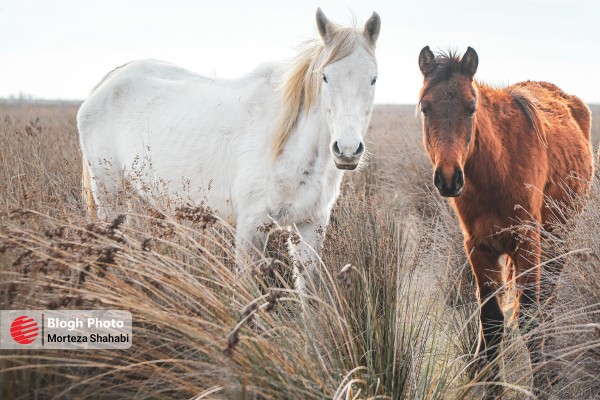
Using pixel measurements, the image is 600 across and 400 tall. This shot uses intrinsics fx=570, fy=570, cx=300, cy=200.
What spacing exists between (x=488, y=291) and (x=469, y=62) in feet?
4.63

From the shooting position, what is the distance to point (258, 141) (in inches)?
152

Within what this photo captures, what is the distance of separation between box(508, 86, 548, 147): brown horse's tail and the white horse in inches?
42.9

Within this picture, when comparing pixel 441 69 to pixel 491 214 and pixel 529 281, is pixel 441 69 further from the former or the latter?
pixel 529 281

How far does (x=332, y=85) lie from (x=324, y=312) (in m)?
1.49

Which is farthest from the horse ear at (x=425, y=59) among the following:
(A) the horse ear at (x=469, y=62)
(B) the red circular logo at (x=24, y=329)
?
(B) the red circular logo at (x=24, y=329)

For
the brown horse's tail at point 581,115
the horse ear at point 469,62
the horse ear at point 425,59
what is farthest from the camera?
the brown horse's tail at point 581,115

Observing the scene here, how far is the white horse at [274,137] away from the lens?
11.1ft

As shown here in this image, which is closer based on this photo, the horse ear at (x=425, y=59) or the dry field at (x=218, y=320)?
the dry field at (x=218, y=320)

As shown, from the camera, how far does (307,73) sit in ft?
12.1

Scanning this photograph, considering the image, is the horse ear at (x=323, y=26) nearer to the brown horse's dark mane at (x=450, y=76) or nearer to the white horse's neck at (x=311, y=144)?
the white horse's neck at (x=311, y=144)

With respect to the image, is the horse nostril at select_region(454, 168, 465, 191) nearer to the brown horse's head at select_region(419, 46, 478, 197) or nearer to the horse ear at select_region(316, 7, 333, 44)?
the brown horse's head at select_region(419, 46, 478, 197)

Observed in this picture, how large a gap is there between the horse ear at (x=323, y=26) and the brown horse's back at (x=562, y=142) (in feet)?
5.32

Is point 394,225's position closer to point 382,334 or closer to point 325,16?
point 382,334

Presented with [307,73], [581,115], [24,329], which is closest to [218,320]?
[24,329]
